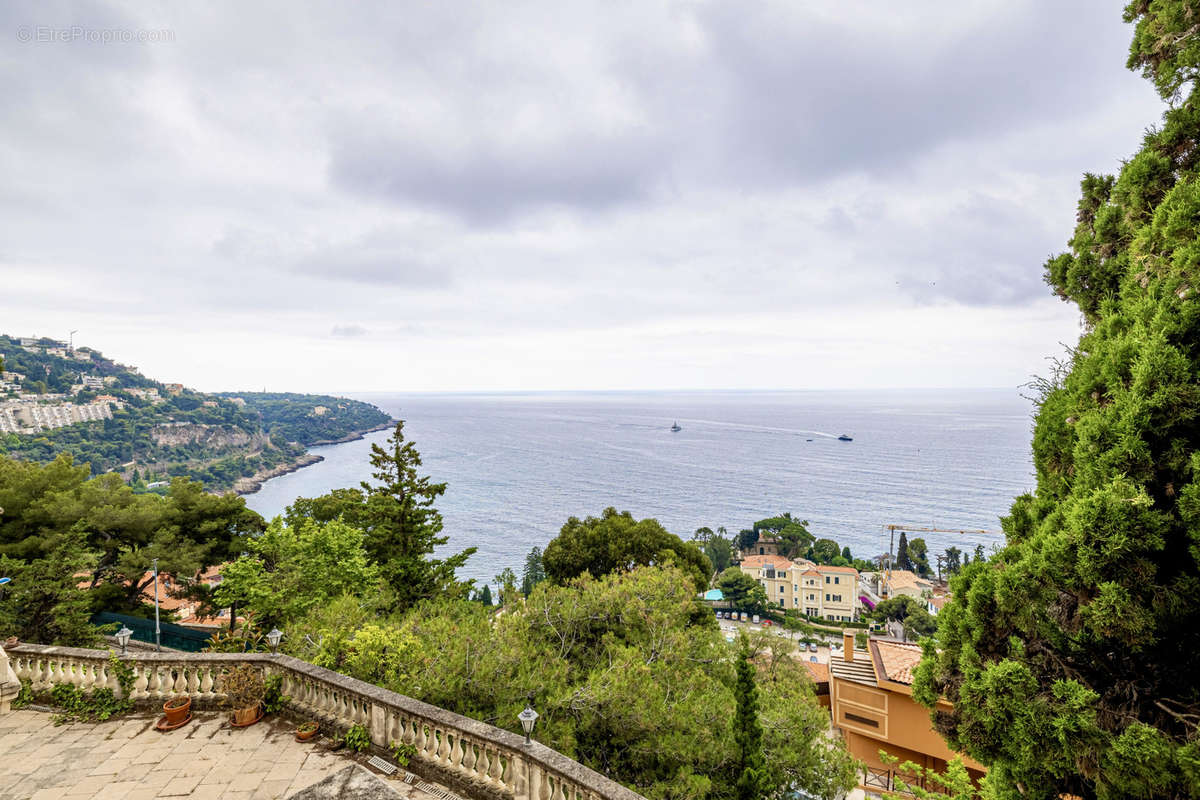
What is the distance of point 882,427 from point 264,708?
18757 centimetres

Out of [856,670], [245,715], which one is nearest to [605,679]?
[245,715]

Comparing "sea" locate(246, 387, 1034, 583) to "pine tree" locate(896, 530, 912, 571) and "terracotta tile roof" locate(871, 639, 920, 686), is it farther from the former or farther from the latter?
"terracotta tile roof" locate(871, 639, 920, 686)

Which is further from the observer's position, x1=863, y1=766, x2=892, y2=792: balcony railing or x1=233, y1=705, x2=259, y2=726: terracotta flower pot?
x1=863, y1=766, x2=892, y2=792: balcony railing

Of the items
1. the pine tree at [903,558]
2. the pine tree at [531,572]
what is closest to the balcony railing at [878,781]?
the pine tree at [531,572]

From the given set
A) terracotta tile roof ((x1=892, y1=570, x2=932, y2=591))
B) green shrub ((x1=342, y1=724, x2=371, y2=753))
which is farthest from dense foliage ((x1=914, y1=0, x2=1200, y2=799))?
terracotta tile roof ((x1=892, y1=570, x2=932, y2=591))

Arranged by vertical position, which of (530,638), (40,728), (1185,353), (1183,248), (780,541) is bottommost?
(780,541)

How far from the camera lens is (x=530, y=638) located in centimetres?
990

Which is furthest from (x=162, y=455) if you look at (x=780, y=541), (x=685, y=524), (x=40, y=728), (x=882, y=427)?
(x=882, y=427)

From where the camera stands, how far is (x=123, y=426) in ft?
316

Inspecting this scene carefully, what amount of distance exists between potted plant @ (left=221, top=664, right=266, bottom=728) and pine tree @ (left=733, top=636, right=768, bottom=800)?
654cm

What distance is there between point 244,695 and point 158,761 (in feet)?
2.85

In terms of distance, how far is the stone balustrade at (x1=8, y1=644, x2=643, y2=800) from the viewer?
14.8ft

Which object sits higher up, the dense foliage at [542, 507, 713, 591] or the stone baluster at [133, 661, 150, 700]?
the stone baluster at [133, 661, 150, 700]

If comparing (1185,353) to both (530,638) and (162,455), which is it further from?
(162,455)
